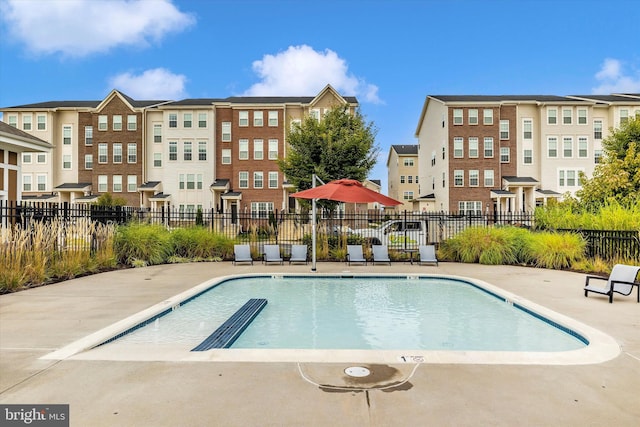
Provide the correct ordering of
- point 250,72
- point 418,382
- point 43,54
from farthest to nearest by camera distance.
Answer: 1. point 250,72
2. point 43,54
3. point 418,382

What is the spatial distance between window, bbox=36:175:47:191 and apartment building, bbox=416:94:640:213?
39.5 metres

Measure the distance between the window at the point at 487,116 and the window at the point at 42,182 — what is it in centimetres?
4312

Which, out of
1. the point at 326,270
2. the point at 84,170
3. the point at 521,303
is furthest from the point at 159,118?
the point at 521,303

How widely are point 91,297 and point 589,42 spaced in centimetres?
2435

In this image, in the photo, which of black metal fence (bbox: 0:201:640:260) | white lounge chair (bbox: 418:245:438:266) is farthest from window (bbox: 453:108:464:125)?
white lounge chair (bbox: 418:245:438:266)

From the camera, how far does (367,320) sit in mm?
7207

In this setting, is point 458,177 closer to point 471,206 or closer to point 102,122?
point 471,206

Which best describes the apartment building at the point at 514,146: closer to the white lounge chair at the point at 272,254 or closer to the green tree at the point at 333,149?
the green tree at the point at 333,149

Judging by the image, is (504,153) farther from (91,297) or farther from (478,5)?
(91,297)

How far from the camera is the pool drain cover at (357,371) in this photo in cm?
394

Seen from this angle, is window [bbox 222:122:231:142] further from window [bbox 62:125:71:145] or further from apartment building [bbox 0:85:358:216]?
window [bbox 62:125:71:145]

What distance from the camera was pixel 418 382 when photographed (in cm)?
377

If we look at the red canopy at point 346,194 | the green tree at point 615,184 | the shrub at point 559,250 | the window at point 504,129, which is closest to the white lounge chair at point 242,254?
the red canopy at point 346,194

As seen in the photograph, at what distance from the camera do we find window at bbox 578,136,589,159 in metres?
36.8
